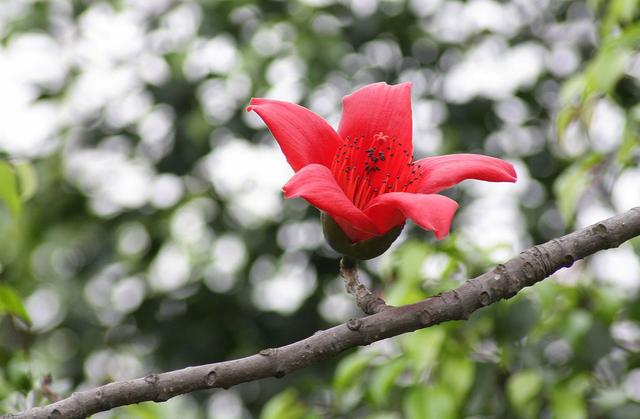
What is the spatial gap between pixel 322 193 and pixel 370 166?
0.20 metres

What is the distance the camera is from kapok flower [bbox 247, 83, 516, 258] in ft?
2.55

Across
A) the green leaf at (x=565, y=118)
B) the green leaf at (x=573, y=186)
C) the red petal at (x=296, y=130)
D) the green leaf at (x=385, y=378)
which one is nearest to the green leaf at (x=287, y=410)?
the green leaf at (x=385, y=378)

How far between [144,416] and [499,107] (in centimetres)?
166

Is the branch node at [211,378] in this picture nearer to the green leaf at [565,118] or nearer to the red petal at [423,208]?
the red petal at [423,208]

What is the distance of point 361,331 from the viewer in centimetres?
79

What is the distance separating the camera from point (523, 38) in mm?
2758

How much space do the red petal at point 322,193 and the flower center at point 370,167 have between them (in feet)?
0.40

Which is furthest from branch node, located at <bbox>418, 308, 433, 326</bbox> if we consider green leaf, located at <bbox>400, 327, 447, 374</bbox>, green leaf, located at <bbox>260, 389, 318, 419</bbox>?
green leaf, located at <bbox>260, 389, 318, 419</bbox>

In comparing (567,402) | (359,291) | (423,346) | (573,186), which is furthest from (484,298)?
(573,186)

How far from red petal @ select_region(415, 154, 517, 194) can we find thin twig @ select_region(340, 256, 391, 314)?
119 millimetres

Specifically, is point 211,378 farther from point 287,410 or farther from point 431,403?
point 287,410

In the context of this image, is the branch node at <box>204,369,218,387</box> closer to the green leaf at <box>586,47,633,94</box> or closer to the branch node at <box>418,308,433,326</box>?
the branch node at <box>418,308,433,326</box>

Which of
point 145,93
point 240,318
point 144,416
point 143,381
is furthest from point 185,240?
point 143,381

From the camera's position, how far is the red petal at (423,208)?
2.39 feet
